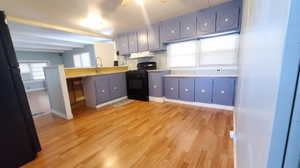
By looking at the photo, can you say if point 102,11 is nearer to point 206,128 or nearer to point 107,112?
point 107,112

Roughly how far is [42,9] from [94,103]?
2.37 m

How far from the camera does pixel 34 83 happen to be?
7188 millimetres

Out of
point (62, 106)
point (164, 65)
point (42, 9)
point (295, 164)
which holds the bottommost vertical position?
point (62, 106)

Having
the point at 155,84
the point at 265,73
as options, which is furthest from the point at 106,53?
the point at 265,73

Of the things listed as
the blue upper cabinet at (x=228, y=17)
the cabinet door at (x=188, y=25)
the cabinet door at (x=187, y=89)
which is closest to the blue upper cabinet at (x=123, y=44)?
the cabinet door at (x=188, y=25)

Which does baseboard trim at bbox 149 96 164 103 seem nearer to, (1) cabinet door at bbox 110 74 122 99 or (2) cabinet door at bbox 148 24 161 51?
(1) cabinet door at bbox 110 74 122 99

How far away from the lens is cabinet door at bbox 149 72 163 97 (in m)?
3.44

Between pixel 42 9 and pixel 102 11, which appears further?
pixel 102 11

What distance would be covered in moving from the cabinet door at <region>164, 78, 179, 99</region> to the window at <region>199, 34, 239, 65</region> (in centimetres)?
87

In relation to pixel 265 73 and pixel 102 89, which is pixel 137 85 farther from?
pixel 265 73

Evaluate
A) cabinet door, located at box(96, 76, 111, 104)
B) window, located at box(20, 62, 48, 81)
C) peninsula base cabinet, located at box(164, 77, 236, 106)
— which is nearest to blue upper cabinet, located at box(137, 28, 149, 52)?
peninsula base cabinet, located at box(164, 77, 236, 106)

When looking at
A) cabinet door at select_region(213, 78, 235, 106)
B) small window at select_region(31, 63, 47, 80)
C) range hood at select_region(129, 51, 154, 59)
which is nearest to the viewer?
cabinet door at select_region(213, 78, 235, 106)

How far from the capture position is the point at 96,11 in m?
2.67

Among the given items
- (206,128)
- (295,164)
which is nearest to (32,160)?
(295,164)
